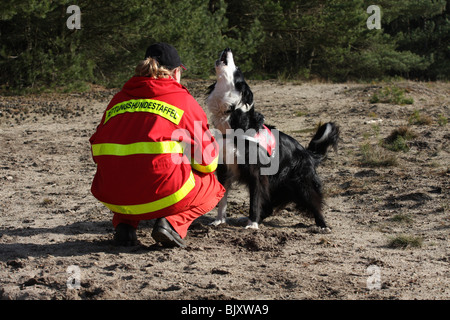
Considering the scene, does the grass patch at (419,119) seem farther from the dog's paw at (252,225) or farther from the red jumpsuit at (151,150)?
the red jumpsuit at (151,150)

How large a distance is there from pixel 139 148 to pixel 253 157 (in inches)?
55.5

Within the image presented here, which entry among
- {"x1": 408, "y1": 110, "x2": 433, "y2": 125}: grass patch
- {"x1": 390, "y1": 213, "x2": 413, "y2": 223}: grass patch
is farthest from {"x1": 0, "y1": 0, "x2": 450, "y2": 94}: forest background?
{"x1": 390, "y1": 213, "x2": 413, "y2": 223}: grass patch

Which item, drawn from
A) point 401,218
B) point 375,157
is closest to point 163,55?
point 401,218

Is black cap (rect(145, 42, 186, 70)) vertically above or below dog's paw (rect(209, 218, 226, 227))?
above

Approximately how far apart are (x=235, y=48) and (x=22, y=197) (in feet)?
47.8

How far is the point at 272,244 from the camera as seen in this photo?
14.9 feet

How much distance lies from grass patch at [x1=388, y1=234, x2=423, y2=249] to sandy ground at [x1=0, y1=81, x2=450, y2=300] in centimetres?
1

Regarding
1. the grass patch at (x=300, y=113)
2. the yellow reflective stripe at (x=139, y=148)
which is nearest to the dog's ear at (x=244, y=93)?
the yellow reflective stripe at (x=139, y=148)

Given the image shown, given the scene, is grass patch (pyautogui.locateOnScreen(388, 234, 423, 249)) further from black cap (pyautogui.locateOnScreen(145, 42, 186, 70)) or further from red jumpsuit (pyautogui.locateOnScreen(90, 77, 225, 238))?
black cap (pyautogui.locateOnScreen(145, 42, 186, 70))

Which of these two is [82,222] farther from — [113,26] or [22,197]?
[113,26]

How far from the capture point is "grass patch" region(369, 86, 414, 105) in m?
11.1

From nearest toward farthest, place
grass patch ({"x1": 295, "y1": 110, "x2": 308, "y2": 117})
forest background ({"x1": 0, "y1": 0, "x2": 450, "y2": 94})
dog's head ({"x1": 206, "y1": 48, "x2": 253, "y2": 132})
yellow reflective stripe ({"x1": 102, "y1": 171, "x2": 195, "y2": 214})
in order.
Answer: yellow reflective stripe ({"x1": 102, "y1": 171, "x2": 195, "y2": 214}), dog's head ({"x1": 206, "y1": 48, "x2": 253, "y2": 132}), grass patch ({"x1": 295, "y1": 110, "x2": 308, "y2": 117}), forest background ({"x1": 0, "y1": 0, "x2": 450, "y2": 94})

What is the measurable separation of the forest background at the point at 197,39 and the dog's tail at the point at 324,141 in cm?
918

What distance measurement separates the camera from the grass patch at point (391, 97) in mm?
11086
